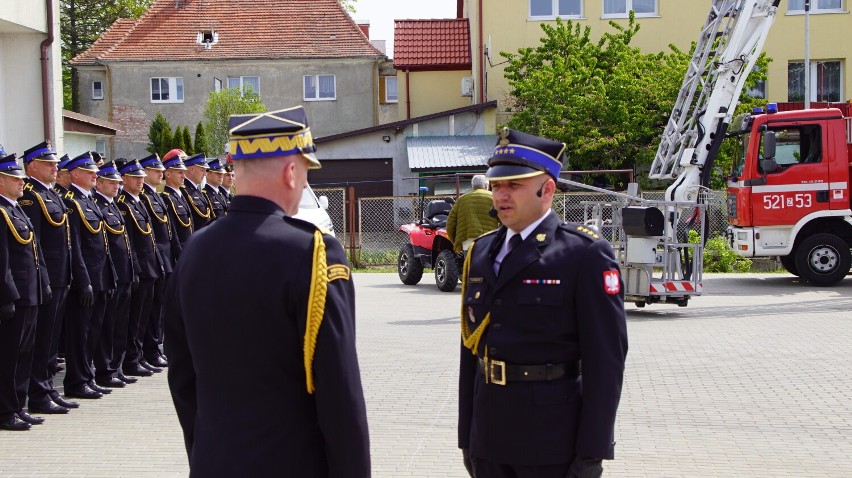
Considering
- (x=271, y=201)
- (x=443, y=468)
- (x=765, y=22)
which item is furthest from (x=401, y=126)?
(x=271, y=201)

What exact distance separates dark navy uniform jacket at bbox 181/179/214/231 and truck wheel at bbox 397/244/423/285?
27.3 feet

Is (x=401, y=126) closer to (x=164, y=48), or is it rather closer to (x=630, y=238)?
(x=164, y=48)

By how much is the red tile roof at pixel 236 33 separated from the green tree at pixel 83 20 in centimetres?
1108

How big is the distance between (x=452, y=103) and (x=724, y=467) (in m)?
A: 34.9

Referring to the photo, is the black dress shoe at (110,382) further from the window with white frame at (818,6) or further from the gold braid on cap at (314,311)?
the window with white frame at (818,6)

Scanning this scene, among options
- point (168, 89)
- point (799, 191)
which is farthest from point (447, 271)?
point (168, 89)

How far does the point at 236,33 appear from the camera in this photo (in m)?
46.8

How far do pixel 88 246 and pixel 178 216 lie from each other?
5.81 ft

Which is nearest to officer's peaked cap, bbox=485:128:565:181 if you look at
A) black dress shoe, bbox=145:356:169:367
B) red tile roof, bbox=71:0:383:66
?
black dress shoe, bbox=145:356:169:367

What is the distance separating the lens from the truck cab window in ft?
60.2

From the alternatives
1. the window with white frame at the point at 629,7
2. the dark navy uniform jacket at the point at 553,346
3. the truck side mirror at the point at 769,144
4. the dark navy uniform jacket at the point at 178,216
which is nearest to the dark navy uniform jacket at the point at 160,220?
the dark navy uniform jacket at the point at 178,216

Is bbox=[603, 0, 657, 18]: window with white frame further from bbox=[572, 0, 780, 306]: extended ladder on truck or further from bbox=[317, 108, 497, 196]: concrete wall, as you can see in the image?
bbox=[572, 0, 780, 306]: extended ladder on truck

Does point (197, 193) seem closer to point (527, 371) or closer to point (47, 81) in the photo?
point (47, 81)

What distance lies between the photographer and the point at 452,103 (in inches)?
1623
